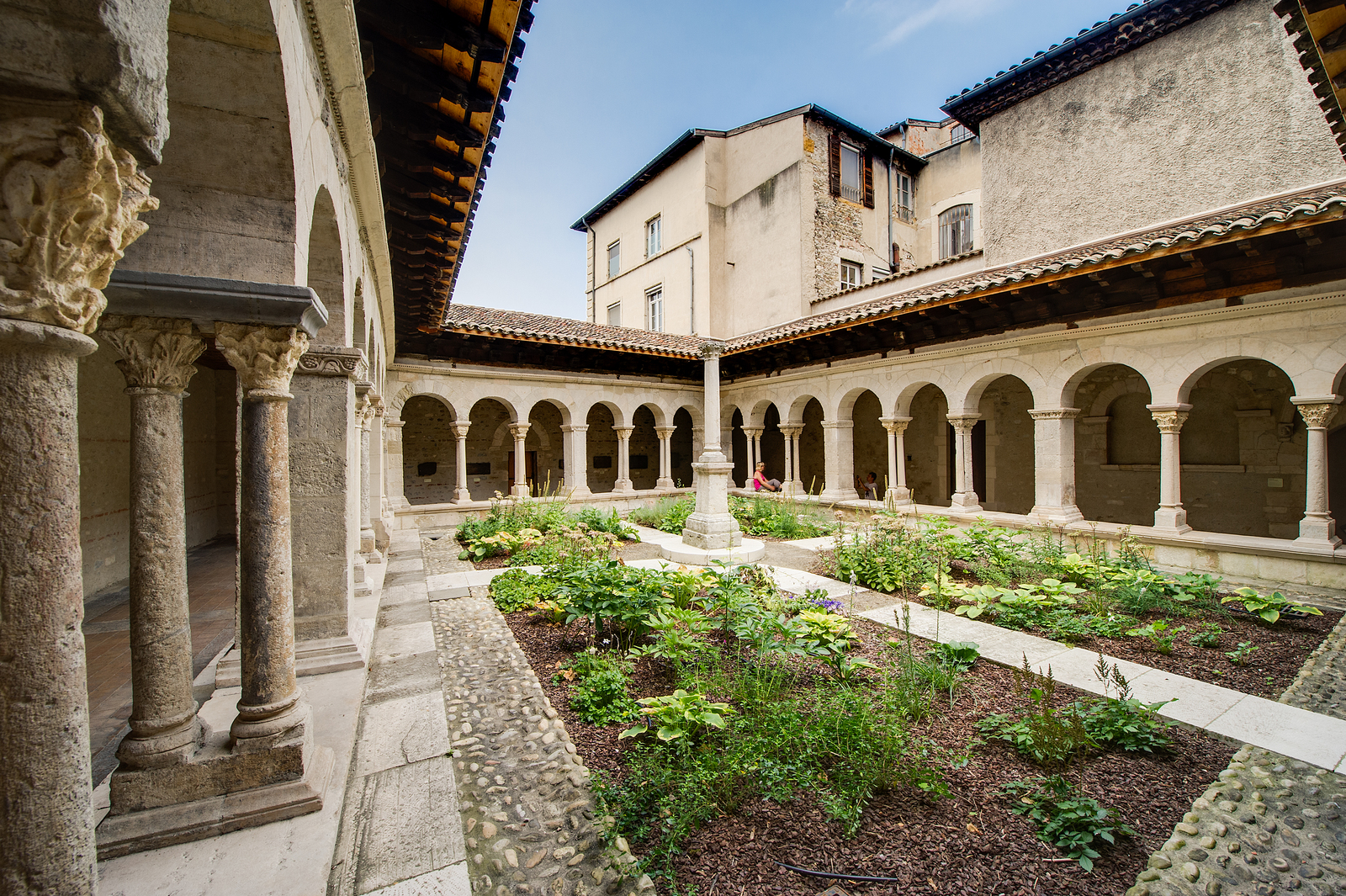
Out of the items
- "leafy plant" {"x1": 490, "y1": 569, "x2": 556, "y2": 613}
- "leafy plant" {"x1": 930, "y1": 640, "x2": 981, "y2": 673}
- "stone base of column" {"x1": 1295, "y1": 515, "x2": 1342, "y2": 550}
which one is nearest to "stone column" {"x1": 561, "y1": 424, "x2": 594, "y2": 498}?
"leafy plant" {"x1": 490, "y1": 569, "x2": 556, "y2": 613}

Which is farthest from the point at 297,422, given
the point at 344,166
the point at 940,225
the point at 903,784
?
the point at 940,225

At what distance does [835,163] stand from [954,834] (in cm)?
1625

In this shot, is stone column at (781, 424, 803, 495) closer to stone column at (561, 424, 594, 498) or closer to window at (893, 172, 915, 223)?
stone column at (561, 424, 594, 498)

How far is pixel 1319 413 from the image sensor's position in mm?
5895

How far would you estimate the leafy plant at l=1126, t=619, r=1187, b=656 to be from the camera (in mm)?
4180

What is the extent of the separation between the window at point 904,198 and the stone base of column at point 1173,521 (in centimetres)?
1235

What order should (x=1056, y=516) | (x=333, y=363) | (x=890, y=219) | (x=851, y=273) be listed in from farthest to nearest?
(x=890, y=219), (x=851, y=273), (x=1056, y=516), (x=333, y=363)

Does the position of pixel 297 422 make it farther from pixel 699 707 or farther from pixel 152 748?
pixel 699 707

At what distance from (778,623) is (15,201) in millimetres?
3860

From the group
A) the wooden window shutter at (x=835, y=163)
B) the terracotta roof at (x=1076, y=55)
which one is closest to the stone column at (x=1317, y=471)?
the terracotta roof at (x=1076, y=55)

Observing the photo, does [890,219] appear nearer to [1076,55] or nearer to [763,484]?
[1076,55]

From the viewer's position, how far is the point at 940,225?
53.6 feet

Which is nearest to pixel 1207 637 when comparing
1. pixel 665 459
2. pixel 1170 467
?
pixel 1170 467

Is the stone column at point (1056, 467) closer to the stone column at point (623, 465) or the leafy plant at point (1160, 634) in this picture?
the leafy plant at point (1160, 634)
